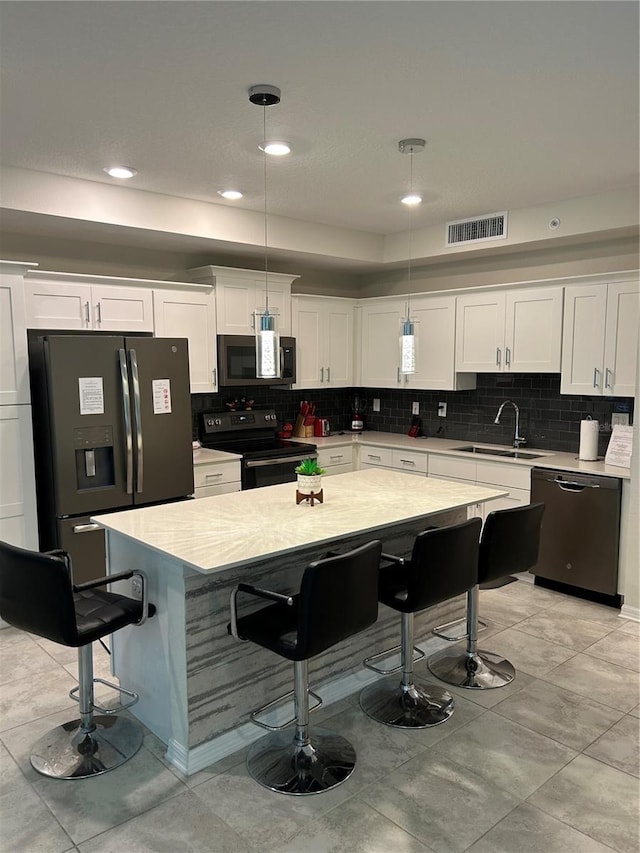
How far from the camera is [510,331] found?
4.84 meters

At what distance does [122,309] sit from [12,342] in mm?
880

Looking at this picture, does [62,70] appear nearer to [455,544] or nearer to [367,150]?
[367,150]

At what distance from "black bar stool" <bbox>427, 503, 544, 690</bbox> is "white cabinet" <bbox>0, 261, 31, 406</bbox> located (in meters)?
2.83

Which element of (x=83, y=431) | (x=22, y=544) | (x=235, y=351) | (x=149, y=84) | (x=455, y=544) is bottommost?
(x=22, y=544)

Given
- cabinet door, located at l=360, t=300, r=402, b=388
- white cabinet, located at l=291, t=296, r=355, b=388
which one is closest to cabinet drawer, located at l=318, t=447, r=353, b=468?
white cabinet, located at l=291, t=296, r=355, b=388

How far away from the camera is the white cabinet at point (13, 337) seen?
3.69 m

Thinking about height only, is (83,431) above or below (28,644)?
Answer: above

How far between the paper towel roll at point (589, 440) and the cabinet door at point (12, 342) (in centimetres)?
374

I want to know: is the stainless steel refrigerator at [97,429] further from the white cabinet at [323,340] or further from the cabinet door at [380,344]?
the cabinet door at [380,344]

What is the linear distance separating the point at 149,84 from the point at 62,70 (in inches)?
12.6

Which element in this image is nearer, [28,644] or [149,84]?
[149,84]

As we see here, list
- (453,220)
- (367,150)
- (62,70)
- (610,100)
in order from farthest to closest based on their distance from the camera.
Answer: (453,220) → (367,150) → (610,100) → (62,70)

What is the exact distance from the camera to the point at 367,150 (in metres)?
3.28

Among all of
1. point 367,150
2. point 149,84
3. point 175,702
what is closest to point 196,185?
point 367,150
